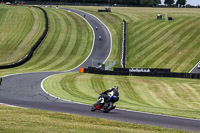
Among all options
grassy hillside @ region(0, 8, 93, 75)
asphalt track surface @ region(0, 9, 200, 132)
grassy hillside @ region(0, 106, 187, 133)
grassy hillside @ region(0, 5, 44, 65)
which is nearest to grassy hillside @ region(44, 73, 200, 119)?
asphalt track surface @ region(0, 9, 200, 132)

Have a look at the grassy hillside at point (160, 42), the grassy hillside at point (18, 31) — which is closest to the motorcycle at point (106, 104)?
the grassy hillside at point (160, 42)

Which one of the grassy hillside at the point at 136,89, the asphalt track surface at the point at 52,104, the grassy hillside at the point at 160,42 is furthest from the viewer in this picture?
the grassy hillside at the point at 160,42

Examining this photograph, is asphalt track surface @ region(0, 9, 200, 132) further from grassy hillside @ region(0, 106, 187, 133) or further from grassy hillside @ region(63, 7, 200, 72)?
grassy hillside @ region(63, 7, 200, 72)

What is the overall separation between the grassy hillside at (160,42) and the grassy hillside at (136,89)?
63.7ft

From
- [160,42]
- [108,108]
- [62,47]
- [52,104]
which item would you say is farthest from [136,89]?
[160,42]

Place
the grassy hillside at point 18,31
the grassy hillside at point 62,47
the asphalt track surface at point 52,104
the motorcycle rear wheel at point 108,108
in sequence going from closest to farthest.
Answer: the asphalt track surface at point 52,104 < the motorcycle rear wheel at point 108,108 < the grassy hillside at point 62,47 < the grassy hillside at point 18,31

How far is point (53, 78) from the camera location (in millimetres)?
41594

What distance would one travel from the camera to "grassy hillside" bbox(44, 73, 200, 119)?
3130 centimetres

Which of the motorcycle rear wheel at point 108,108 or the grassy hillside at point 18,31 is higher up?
the motorcycle rear wheel at point 108,108

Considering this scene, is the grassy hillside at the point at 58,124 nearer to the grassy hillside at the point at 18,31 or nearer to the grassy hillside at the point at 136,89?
the grassy hillside at the point at 136,89

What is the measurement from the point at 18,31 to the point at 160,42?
3308cm

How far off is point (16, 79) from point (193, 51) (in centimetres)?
3906

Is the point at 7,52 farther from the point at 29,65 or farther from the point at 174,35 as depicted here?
the point at 174,35

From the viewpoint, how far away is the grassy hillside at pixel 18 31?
234 ft
